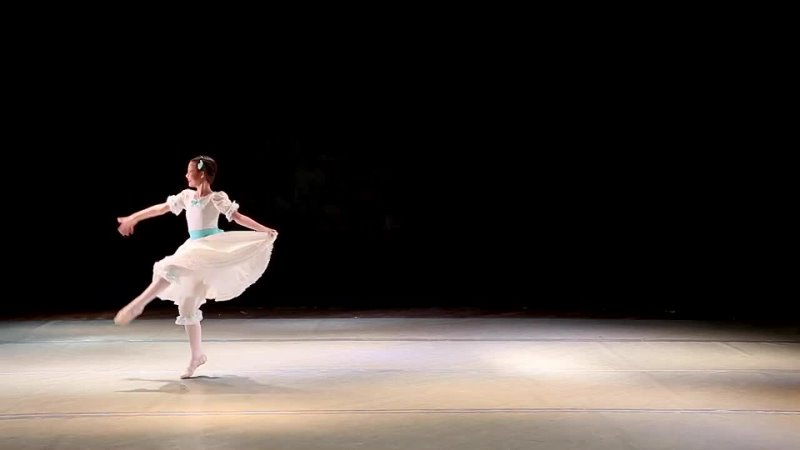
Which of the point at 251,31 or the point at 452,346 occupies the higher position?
the point at 251,31

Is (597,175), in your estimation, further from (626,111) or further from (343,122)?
(343,122)

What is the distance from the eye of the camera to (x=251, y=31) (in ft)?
→ 39.3

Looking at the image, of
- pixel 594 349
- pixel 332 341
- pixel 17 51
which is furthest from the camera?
pixel 17 51

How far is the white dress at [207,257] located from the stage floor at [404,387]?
0.51 m

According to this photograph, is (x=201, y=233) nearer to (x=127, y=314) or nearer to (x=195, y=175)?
(x=195, y=175)

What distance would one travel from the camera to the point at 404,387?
592 centimetres

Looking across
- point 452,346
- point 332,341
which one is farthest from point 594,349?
point 332,341

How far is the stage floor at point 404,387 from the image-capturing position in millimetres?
4508

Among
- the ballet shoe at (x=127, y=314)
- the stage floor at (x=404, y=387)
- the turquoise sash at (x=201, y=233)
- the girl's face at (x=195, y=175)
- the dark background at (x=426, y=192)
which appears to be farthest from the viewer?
the dark background at (x=426, y=192)

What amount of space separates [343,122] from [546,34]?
253 cm

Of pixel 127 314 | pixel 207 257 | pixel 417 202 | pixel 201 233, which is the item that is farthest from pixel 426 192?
pixel 127 314

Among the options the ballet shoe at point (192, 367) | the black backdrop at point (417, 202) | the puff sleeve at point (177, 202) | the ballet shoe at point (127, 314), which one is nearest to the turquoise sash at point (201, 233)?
the puff sleeve at point (177, 202)

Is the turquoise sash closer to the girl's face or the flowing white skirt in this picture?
the flowing white skirt

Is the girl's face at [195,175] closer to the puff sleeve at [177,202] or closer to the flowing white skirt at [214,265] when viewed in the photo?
the puff sleeve at [177,202]
